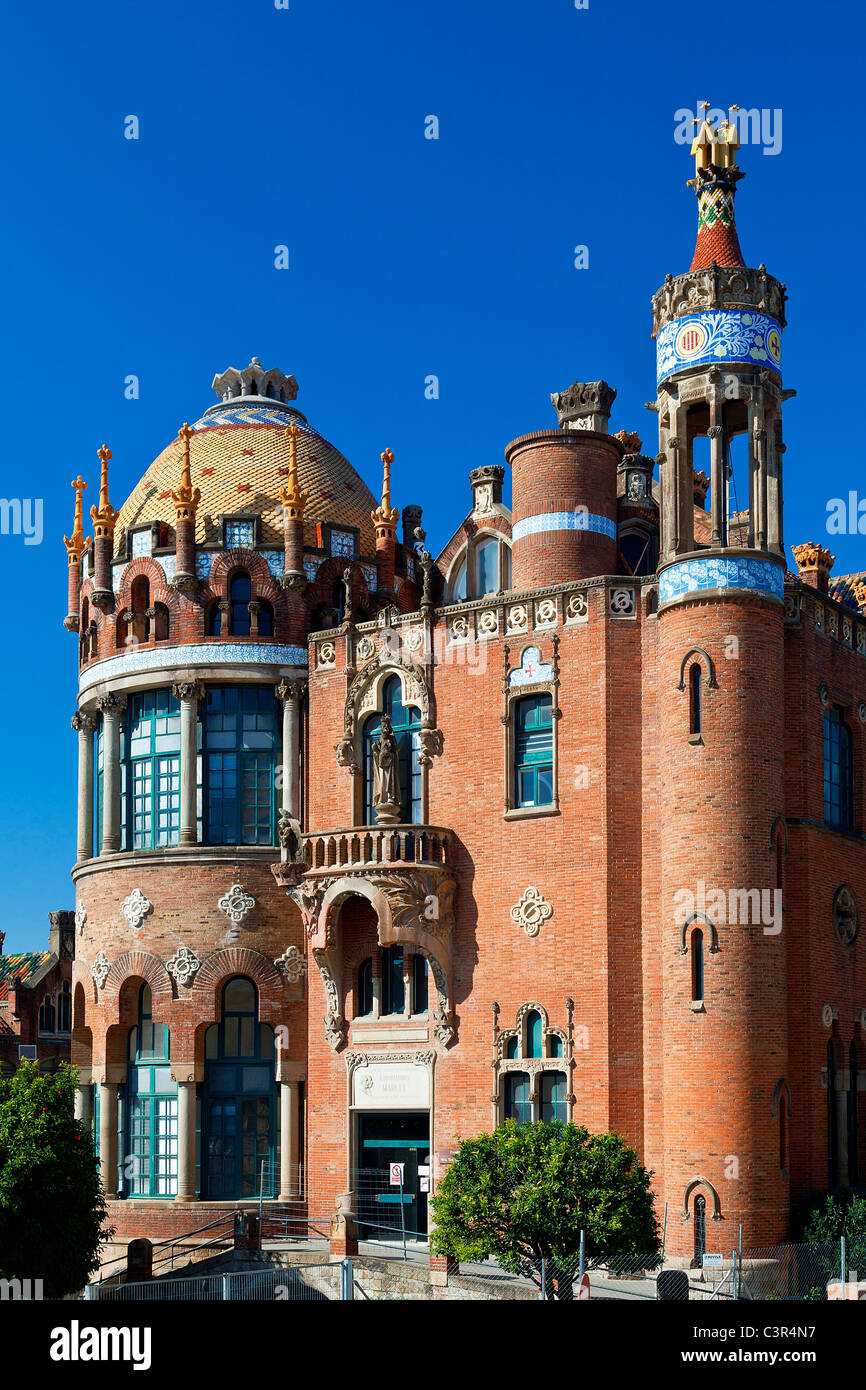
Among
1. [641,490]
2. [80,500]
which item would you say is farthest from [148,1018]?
[641,490]

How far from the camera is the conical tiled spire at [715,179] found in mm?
37406

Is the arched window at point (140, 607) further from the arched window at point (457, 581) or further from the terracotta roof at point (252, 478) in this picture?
the arched window at point (457, 581)

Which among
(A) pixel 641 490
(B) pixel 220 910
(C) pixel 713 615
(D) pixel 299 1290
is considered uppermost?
(A) pixel 641 490

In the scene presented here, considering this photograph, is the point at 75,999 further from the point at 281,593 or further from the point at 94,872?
the point at 281,593

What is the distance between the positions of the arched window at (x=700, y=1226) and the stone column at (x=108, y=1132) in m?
15.6

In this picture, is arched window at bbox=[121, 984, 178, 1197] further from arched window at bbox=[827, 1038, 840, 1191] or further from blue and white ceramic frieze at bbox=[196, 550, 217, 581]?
arched window at bbox=[827, 1038, 840, 1191]

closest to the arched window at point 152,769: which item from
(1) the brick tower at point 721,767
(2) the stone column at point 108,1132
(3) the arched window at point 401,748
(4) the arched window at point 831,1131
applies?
(3) the arched window at point 401,748

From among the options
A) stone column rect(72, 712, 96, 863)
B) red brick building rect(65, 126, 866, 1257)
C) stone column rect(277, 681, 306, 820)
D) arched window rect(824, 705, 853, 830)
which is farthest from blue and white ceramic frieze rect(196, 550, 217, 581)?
arched window rect(824, 705, 853, 830)

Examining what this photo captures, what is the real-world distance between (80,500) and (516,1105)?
794 inches

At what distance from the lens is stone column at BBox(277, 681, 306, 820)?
4262 centimetres

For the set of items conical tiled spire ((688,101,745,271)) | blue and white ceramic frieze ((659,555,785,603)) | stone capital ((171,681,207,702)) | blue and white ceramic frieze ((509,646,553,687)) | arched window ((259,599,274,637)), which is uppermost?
conical tiled spire ((688,101,745,271))

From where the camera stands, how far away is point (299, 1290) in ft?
120

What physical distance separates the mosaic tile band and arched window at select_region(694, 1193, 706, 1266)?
1503cm

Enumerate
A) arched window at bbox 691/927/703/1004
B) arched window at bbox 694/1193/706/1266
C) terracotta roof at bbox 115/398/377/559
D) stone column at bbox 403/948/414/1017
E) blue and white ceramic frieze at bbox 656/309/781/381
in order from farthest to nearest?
terracotta roof at bbox 115/398/377/559 → stone column at bbox 403/948/414/1017 → blue and white ceramic frieze at bbox 656/309/781/381 → arched window at bbox 691/927/703/1004 → arched window at bbox 694/1193/706/1266
